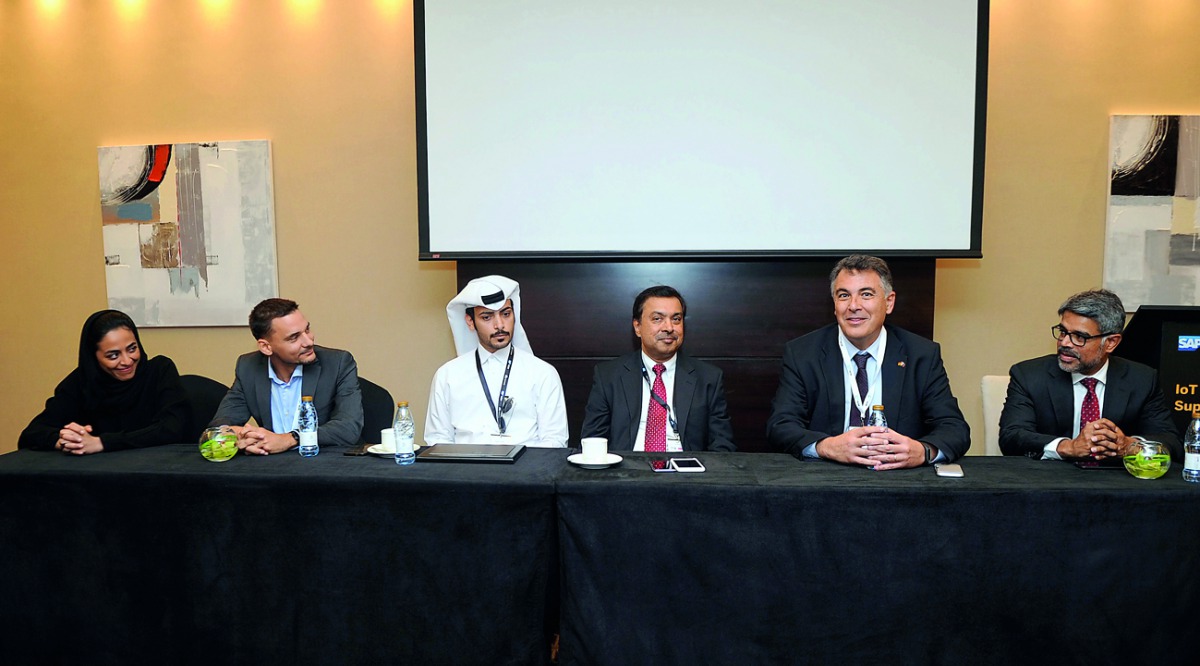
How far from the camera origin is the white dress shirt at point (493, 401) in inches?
115

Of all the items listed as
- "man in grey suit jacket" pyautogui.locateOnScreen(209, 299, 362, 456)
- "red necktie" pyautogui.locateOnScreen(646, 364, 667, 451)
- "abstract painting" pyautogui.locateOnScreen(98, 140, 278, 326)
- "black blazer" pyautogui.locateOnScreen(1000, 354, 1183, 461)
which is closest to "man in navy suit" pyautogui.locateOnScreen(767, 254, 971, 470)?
"black blazer" pyautogui.locateOnScreen(1000, 354, 1183, 461)

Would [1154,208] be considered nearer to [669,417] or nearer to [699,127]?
[699,127]

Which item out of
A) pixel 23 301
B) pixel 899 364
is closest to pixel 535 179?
pixel 899 364

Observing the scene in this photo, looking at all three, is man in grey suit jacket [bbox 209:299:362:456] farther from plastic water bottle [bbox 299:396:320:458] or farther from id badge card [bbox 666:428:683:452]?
id badge card [bbox 666:428:683:452]

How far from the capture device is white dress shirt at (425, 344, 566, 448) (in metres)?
2.93

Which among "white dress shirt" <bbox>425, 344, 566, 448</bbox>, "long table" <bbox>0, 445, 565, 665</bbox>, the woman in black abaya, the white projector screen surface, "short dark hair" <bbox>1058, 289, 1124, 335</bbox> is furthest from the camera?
the white projector screen surface

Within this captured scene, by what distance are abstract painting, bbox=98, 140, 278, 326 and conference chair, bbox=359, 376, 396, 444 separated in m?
1.68

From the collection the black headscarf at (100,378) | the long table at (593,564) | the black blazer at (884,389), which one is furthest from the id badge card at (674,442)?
the black headscarf at (100,378)

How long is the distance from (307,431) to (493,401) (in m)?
0.93

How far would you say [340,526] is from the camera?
71.9 inches

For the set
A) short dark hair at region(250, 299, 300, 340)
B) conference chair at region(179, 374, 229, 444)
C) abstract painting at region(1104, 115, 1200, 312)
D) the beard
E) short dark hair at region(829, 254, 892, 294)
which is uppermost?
abstract painting at region(1104, 115, 1200, 312)

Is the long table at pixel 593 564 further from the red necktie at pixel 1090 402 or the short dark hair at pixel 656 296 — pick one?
the short dark hair at pixel 656 296

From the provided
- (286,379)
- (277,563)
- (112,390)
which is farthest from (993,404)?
(112,390)

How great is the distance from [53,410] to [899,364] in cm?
318
